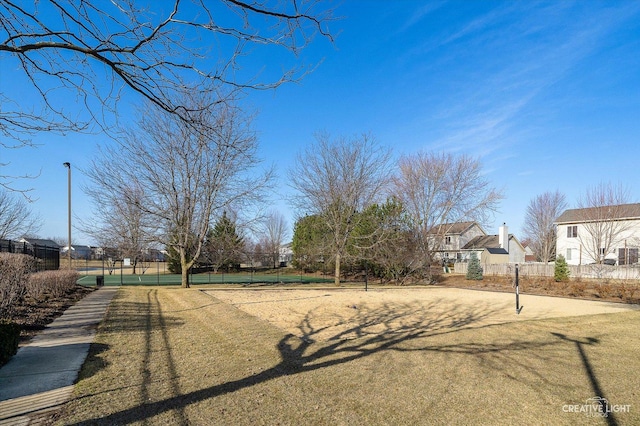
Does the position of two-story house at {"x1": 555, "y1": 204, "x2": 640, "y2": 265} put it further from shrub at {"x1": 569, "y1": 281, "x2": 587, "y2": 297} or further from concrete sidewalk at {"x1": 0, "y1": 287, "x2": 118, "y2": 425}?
concrete sidewalk at {"x1": 0, "y1": 287, "x2": 118, "y2": 425}

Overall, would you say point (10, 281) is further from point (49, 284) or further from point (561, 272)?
point (561, 272)

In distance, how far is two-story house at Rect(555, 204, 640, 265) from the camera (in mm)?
33688

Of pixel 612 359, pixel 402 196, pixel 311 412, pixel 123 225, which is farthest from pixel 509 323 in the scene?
pixel 402 196

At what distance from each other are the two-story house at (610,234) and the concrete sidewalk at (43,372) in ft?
130

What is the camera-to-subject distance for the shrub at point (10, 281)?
747 cm

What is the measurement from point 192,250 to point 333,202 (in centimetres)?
904

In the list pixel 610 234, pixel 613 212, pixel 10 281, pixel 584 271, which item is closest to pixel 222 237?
pixel 10 281

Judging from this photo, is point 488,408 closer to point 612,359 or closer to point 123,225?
point 612,359

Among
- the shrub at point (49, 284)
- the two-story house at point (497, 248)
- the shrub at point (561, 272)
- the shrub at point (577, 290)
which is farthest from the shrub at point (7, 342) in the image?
the two-story house at point (497, 248)

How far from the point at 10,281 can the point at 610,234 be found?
4165 centimetres

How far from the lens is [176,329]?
311 inches

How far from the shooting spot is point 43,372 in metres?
4.78

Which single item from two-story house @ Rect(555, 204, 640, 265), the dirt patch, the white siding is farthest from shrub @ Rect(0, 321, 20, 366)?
the white siding

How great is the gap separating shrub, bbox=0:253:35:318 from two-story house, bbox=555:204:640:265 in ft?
133
